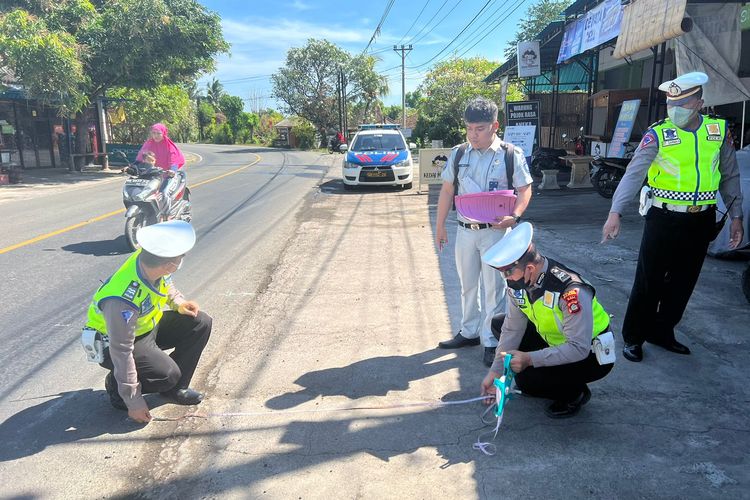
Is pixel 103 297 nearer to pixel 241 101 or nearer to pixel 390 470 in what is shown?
pixel 390 470

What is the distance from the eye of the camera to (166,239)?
2.91 metres

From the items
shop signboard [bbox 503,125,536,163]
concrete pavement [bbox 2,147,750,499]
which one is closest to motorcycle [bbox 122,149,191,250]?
concrete pavement [bbox 2,147,750,499]

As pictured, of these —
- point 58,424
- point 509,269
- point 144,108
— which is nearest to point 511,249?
point 509,269

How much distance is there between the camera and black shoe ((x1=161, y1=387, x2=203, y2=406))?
331cm

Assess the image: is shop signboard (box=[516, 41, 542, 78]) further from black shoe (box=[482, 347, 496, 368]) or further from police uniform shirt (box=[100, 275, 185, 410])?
police uniform shirt (box=[100, 275, 185, 410])

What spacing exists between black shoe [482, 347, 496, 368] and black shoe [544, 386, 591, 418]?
677mm

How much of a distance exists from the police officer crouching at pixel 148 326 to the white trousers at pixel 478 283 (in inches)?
73.8

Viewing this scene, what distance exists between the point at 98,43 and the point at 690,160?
19.4 m

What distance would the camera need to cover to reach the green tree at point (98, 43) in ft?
50.5

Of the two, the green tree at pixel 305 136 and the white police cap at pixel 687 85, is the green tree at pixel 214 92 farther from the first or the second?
the white police cap at pixel 687 85

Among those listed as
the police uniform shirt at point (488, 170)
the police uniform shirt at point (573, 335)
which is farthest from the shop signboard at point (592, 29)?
the police uniform shirt at point (573, 335)

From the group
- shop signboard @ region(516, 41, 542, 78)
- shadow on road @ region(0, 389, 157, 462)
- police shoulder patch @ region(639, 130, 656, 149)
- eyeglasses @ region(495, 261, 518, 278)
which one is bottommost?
shadow on road @ region(0, 389, 157, 462)

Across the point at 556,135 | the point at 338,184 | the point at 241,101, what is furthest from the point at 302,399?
the point at 241,101

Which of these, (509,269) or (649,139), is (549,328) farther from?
(649,139)
